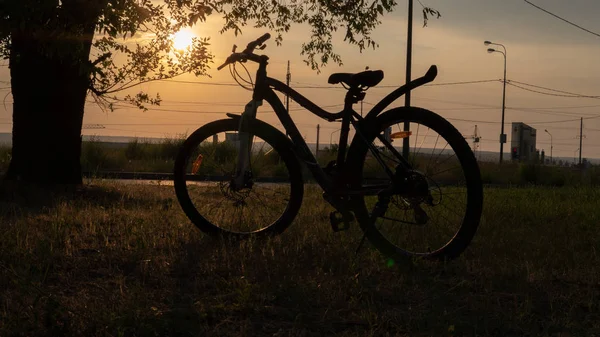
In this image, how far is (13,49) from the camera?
29.2 feet

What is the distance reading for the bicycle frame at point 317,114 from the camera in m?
4.50

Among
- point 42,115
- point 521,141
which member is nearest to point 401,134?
point 42,115

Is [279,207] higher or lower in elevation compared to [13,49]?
lower

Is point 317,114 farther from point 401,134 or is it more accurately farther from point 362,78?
point 401,134

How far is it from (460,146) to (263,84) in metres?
1.64

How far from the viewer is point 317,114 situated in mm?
4910

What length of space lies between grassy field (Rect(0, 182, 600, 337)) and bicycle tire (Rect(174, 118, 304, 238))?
0.44 feet

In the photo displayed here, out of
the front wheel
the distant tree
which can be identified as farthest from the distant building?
the front wheel

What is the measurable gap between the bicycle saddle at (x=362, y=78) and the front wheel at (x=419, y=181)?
251 millimetres

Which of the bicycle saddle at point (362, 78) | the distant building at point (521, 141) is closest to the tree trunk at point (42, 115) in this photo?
the bicycle saddle at point (362, 78)

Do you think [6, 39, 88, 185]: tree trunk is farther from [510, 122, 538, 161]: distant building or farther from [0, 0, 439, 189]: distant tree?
[510, 122, 538, 161]: distant building

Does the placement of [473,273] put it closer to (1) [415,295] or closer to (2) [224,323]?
(1) [415,295]

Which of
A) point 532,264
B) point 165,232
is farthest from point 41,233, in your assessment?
point 532,264

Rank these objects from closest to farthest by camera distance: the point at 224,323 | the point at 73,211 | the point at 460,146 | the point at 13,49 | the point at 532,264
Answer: the point at 224,323 → the point at 460,146 → the point at 532,264 → the point at 73,211 → the point at 13,49
